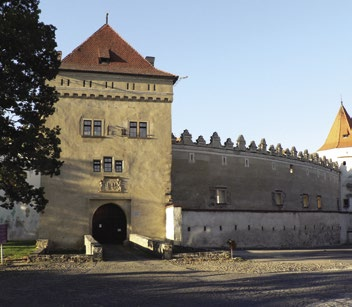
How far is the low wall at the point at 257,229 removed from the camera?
2441 centimetres

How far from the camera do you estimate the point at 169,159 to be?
2545cm

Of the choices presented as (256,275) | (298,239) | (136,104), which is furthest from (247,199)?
(256,275)

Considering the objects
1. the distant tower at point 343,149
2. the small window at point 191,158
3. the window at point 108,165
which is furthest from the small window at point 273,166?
the distant tower at point 343,149

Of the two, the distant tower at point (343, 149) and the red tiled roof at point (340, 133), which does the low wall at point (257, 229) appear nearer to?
the distant tower at point (343, 149)

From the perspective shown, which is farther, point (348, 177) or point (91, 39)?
A: point (348, 177)

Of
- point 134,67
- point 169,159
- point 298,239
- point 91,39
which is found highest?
point 91,39

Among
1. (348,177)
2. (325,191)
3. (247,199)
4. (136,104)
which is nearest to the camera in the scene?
(136,104)

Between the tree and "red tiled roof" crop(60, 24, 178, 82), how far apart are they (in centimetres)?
890

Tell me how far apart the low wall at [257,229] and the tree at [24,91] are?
10.3 m

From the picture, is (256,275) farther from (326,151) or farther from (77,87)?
(326,151)

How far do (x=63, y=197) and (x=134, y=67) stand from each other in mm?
8405

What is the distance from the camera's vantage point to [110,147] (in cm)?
2472

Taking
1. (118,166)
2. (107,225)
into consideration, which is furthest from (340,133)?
(118,166)

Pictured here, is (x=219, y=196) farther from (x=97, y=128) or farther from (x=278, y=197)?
(x=97, y=128)
